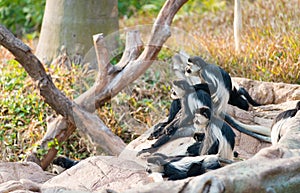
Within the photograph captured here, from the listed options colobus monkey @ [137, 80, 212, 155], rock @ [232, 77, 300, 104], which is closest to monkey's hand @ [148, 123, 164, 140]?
colobus monkey @ [137, 80, 212, 155]

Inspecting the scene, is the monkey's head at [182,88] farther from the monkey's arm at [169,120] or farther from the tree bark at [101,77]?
the tree bark at [101,77]

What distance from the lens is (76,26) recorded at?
5875 mm

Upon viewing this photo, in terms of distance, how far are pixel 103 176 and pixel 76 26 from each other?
259 cm

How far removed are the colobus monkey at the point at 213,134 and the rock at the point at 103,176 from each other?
0.36m

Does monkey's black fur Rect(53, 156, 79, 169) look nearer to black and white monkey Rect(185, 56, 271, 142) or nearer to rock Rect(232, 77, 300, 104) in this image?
black and white monkey Rect(185, 56, 271, 142)

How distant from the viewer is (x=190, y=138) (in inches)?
141

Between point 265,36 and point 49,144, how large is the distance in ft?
8.62

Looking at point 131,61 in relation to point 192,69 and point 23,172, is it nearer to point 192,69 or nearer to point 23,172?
point 192,69

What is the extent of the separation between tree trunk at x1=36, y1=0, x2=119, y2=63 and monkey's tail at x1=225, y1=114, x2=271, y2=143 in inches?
82.2

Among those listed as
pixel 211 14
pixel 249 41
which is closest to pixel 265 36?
pixel 249 41

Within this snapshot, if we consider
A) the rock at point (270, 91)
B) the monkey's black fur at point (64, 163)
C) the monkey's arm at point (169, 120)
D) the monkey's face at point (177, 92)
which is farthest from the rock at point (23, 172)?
the rock at point (270, 91)

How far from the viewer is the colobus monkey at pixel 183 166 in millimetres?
3182

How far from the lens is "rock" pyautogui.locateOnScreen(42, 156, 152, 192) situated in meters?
3.41

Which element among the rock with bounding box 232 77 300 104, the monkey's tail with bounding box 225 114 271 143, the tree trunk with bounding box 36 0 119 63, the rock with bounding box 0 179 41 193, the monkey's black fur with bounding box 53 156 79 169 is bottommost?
the monkey's black fur with bounding box 53 156 79 169
